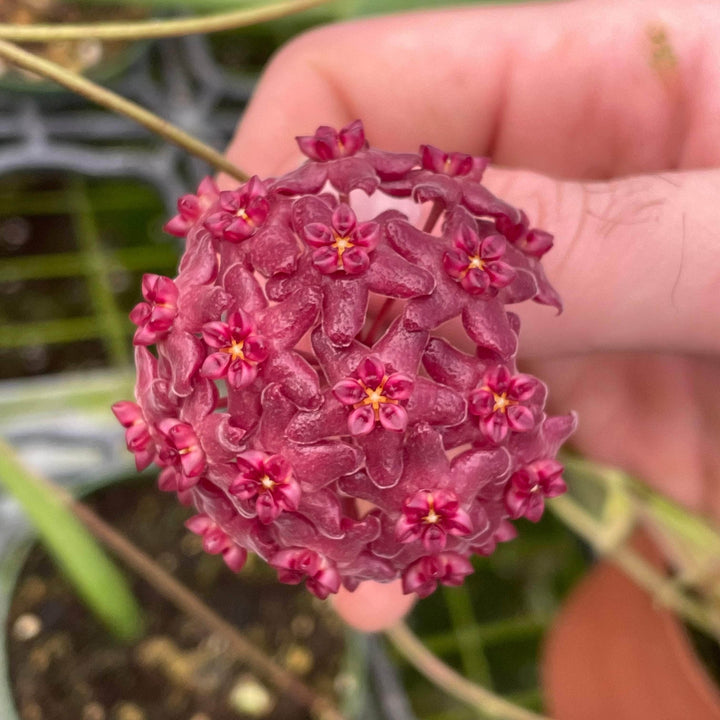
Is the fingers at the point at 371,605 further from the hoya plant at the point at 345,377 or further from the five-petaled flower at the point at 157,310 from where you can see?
the five-petaled flower at the point at 157,310

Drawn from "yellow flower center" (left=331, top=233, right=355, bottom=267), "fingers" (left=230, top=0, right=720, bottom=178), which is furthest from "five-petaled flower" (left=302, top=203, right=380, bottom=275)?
"fingers" (left=230, top=0, right=720, bottom=178)

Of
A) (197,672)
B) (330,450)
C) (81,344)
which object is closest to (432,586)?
(330,450)

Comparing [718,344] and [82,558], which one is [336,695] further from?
[718,344]

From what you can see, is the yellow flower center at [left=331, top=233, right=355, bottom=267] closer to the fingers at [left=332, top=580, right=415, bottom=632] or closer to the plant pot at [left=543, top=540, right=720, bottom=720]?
the fingers at [left=332, top=580, right=415, bottom=632]

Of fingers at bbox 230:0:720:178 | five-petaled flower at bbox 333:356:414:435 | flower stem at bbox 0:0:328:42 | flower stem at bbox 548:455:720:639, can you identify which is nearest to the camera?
five-petaled flower at bbox 333:356:414:435

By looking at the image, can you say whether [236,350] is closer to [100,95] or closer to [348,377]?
[348,377]

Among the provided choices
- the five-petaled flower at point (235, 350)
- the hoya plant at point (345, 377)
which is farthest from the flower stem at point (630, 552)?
the five-petaled flower at point (235, 350)

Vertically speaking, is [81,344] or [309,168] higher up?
[309,168]
